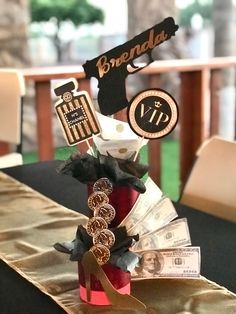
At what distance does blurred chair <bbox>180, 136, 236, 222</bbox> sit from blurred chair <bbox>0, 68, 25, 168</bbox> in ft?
3.34

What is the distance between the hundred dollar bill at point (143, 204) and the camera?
94 cm

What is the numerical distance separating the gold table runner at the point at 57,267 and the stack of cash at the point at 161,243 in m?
0.02

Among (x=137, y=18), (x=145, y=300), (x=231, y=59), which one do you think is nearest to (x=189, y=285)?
(x=145, y=300)

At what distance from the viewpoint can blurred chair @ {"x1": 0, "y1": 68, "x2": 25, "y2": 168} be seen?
2438mm

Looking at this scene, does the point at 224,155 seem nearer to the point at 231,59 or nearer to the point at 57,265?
the point at 57,265

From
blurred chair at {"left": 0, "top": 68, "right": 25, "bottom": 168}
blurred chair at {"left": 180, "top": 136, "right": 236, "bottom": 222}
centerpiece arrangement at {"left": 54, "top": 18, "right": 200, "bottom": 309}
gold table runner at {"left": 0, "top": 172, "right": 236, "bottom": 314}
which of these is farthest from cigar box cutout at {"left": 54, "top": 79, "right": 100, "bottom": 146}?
blurred chair at {"left": 0, "top": 68, "right": 25, "bottom": 168}

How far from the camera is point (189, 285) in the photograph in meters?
1.01

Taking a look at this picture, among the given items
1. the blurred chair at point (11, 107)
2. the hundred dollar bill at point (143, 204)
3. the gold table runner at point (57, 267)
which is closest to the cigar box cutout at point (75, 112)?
the hundred dollar bill at point (143, 204)

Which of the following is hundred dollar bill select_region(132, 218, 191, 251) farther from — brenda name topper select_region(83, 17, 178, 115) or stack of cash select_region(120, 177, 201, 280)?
brenda name topper select_region(83, 17, 178, 115)

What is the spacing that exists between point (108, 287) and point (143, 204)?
0.15m

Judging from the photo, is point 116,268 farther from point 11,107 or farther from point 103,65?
point 11,107

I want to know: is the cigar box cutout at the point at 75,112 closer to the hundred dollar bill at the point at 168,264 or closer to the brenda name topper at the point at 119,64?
the brenda name topper at the point at 119,64

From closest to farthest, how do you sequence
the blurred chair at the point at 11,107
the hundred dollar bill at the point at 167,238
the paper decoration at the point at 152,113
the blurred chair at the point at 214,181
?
1. the paper decoration at the point at 152,113
2. the hundred dollar bill at the point at 167,238
3. the blurred chair at the point at 214,181
4. the blurred chair at the point at 11,107

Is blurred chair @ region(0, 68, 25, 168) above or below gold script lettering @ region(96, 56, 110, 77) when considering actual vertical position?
below
